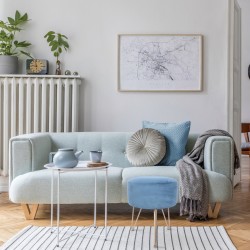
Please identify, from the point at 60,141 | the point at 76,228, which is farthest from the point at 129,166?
the point at 76,228

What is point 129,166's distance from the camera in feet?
11.7

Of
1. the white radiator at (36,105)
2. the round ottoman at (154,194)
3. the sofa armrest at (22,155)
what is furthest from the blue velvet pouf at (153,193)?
the white radiator at (36,105)

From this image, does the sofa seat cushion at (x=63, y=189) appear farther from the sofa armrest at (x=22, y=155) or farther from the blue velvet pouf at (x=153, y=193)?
the blue velvet pouf at (x=153, y=193)

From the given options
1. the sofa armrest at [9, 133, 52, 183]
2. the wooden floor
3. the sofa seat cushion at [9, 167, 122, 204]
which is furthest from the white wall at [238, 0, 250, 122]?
the sofa armrest at [9, 133, 52, 183]

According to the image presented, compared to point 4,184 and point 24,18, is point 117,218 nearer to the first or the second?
point 4,184

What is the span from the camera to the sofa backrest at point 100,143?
359cm

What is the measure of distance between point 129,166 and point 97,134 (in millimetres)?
463

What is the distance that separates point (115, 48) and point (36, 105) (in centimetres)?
112

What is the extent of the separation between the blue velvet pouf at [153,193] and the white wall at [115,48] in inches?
71.8

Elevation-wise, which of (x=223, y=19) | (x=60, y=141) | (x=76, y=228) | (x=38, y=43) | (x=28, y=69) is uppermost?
(x=223, y=19)

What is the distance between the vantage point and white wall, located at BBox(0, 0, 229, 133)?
13.8 ft

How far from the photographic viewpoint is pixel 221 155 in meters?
3.07

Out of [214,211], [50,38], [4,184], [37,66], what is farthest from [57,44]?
[214,211]

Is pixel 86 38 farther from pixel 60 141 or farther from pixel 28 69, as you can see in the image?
pixel 60 141
